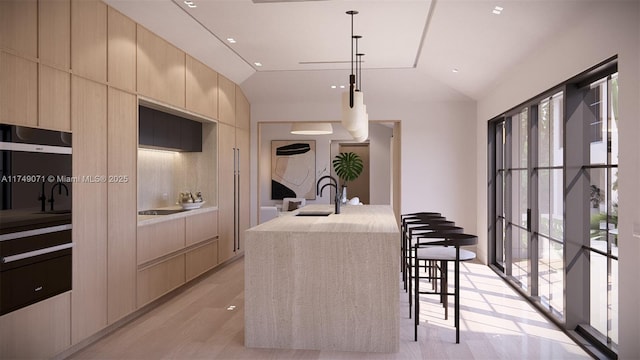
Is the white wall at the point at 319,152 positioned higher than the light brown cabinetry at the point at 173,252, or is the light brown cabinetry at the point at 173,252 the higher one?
the white wall at the point at 319,152

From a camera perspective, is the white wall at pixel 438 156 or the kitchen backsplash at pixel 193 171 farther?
the white wall at pixel 438 156

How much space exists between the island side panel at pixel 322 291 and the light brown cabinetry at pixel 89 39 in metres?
1.72

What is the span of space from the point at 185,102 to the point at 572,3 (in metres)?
3.84

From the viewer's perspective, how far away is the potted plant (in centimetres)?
1241

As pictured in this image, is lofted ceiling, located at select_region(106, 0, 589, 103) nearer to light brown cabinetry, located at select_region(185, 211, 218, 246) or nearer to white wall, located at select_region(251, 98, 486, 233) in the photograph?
white wall, located at select_region(251, 98, 486, 233)

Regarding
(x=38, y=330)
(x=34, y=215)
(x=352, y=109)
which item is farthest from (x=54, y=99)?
(x=352, y=109)

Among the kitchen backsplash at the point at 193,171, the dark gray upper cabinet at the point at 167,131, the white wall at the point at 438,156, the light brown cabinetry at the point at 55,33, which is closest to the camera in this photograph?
the light brown cabinetry at the point at 55,33

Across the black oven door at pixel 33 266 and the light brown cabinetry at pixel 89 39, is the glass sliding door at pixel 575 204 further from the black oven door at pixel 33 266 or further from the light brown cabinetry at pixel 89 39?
the black oven door at pixel 33 266

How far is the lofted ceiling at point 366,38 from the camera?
169 inches

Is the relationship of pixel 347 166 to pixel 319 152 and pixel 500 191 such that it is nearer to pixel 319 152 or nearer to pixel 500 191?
pixel 319 152

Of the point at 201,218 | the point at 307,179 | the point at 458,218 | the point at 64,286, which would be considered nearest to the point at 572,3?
the point at 64,286

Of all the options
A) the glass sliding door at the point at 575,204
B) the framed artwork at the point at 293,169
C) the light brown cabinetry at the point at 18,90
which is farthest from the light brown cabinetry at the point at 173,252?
the framed artwork at the point at 293,169

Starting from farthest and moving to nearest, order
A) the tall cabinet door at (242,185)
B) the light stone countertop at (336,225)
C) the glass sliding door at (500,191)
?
the tall cabinet door at (242,185), the glass sliding door at (500,191), the light stone countertop at (336,225)

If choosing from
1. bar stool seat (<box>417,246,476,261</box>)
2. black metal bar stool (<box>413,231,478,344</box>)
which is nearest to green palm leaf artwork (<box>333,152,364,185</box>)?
black metal bar stool (<box>413,231,478,344</box>)
